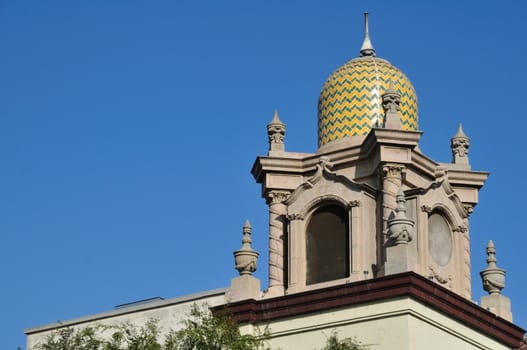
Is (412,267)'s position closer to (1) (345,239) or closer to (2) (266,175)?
(1) (345,239)

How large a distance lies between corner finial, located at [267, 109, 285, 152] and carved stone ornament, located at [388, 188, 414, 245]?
4822 mm

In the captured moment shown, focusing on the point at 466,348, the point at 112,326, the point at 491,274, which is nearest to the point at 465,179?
the point at 491,274

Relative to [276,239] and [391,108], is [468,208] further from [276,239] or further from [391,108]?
[276,239]

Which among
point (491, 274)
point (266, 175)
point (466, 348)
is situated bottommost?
point (466, 348)

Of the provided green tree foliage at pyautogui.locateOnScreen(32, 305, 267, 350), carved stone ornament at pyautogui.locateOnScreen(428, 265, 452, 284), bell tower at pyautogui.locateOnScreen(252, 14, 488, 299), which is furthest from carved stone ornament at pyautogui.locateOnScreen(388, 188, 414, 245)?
green tree foliage at pyautogui.locateOnScreen(32, 305, 267, 350)

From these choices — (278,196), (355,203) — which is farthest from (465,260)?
(278,196)

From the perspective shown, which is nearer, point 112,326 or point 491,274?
point 112,326

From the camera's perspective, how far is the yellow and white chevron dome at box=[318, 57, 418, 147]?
129ft

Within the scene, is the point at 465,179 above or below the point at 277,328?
above

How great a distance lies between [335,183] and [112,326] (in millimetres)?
6775

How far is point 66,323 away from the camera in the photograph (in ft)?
133

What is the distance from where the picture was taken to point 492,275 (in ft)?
127

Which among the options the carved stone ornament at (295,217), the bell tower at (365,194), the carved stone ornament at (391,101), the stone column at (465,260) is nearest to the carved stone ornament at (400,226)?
the bell tower at (365,194)

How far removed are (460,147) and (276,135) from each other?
5.01m
